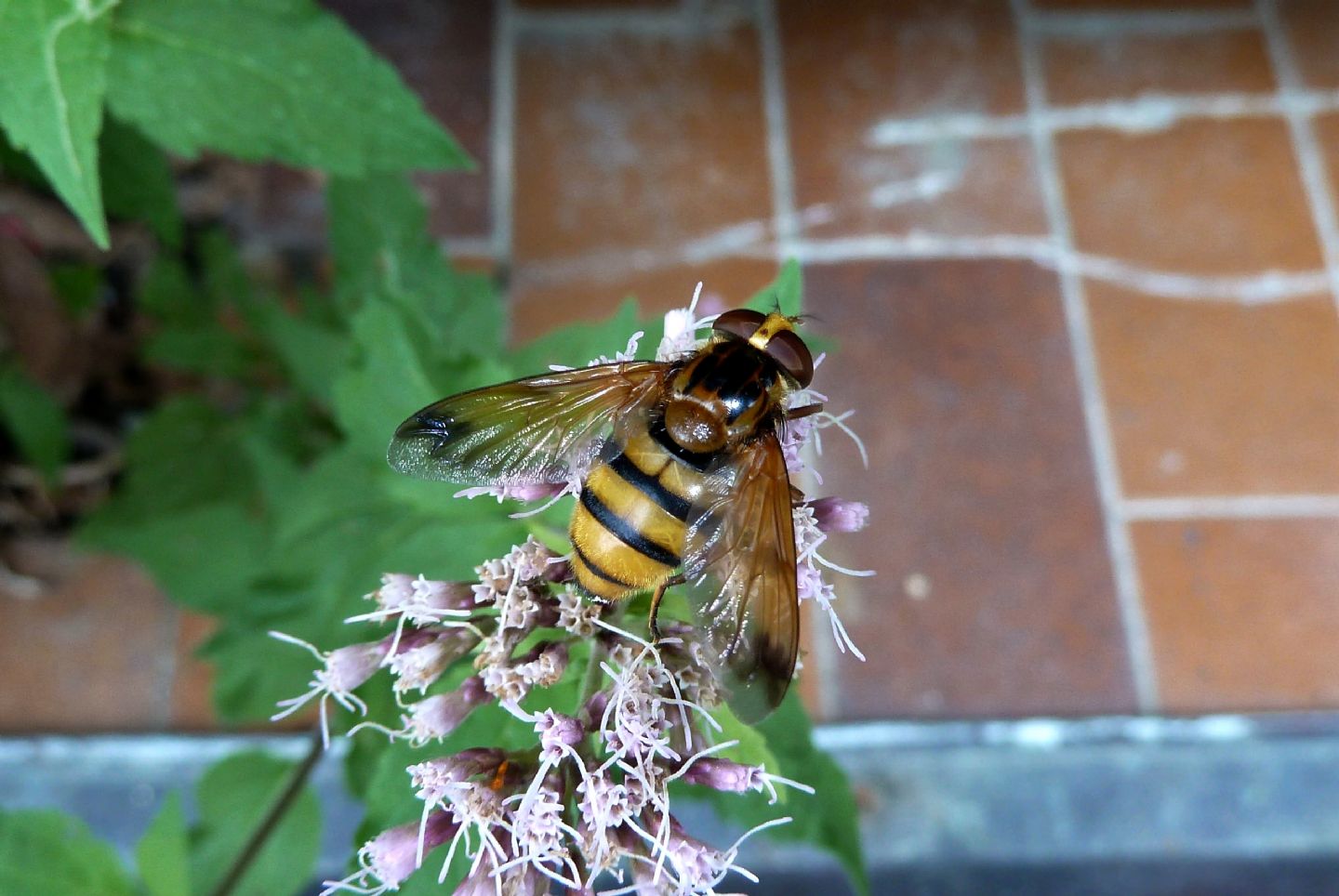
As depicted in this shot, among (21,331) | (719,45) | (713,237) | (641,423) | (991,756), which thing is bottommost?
(991,756)

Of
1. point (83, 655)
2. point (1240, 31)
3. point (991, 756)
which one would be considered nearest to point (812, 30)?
point (1240, 31)

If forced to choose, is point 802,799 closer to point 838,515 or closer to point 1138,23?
point 838,515

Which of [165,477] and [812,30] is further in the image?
[812,30]

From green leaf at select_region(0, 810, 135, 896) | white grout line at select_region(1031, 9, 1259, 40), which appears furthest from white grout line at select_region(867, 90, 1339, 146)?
green leaf at select_region(0, 810, 135, 896)

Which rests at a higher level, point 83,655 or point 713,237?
point 713,237

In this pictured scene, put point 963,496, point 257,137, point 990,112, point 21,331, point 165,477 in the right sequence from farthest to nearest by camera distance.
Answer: point 990,112
point 963,496
point 165,477
point 21,331
point 257,137

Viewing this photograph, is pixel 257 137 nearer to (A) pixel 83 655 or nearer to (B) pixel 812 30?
(A) pixel 83 655

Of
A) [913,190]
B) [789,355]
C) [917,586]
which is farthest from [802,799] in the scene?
[913,190]

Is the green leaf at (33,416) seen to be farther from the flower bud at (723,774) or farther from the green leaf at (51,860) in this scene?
the flower bud at (723,774)
